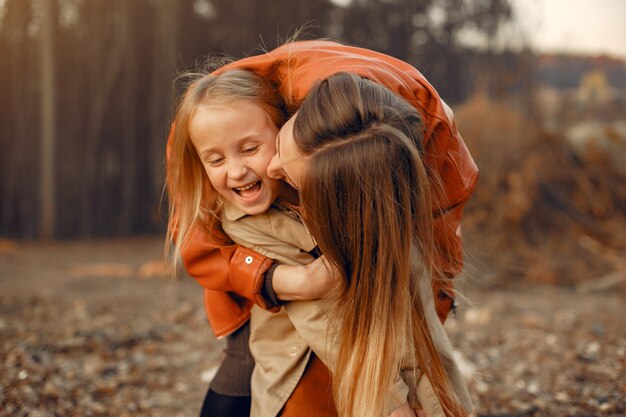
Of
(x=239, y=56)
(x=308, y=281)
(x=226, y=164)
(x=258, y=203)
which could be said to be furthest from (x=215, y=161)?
(x=239, y=56)

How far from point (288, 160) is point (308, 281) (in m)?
0.33

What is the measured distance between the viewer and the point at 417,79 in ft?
5.63

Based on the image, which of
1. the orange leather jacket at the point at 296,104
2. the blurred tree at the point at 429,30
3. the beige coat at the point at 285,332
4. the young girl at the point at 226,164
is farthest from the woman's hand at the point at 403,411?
the blurred tree at the point at 429,30

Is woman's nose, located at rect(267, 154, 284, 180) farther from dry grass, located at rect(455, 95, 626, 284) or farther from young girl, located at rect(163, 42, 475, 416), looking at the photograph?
dry grass, located at rect(455, 95, 626, 284)

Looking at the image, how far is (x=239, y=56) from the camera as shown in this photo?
296 inches

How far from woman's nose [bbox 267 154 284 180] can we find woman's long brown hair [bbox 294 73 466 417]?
14 centimetres

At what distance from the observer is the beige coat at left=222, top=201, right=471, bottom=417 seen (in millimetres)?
1669

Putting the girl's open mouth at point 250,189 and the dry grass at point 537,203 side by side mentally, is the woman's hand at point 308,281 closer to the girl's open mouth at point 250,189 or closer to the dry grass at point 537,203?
the girl's open mouth at point 250,189

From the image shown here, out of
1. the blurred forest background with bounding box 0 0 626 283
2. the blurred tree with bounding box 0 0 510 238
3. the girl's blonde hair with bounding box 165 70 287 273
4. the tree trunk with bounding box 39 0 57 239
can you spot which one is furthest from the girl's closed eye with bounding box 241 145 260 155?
the tree trunk with bounding box 39 0 57 239

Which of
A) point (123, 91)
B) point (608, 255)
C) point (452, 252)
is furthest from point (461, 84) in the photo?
point (452, 252)

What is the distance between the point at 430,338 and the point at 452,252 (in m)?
0.29

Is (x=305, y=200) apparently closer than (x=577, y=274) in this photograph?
Yes

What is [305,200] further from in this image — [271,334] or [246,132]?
[271,334]

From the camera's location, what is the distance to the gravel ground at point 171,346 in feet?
9.29
